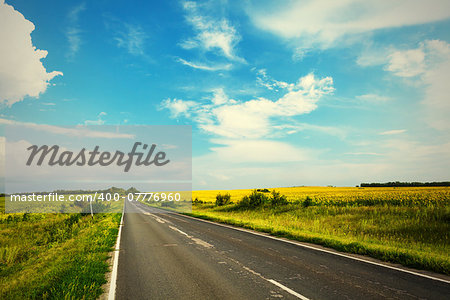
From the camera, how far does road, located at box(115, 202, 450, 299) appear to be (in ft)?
16.7

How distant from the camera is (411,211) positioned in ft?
53.4

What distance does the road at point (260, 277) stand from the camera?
5098 millimetres

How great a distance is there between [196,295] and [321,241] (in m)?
7.47

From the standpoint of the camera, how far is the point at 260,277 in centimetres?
613

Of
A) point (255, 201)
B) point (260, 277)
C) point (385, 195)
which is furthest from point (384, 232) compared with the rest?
point (385, 195)

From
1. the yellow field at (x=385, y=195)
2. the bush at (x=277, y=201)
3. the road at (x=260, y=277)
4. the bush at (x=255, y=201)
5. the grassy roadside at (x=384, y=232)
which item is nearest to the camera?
the road at (x=260, y=277)

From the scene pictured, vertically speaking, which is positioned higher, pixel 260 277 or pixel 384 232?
pixel 260 277

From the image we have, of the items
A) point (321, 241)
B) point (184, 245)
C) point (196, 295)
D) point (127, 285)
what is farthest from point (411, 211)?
point (127, 285)

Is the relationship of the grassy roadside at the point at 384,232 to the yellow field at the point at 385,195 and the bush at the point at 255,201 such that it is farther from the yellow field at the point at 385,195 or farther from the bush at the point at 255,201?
the bush at the point at 255,201

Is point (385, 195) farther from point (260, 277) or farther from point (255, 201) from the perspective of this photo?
point (260, 277)

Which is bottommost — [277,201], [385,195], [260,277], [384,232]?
[384,232]

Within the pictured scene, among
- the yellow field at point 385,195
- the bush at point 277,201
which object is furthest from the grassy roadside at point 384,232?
the bush at point 277,201

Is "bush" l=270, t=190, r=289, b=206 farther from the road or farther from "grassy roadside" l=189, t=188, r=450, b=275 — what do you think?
the road

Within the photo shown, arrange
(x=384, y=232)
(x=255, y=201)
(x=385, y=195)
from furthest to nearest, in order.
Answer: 1. (x=255, y=201)
2. (x=385, y=195)
3. (x=384, y=232)
